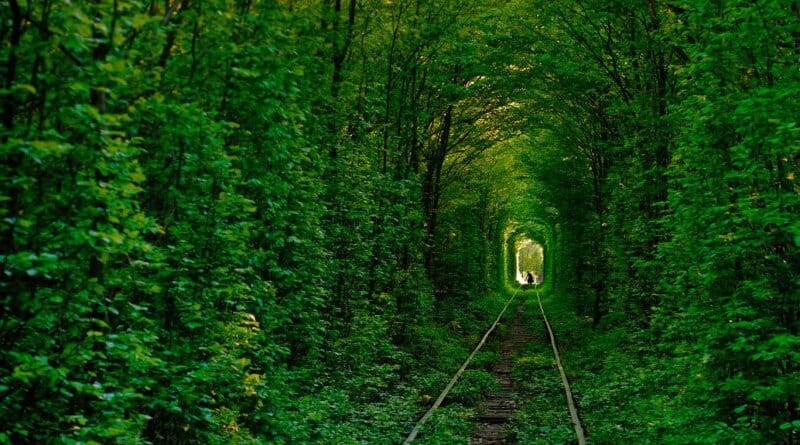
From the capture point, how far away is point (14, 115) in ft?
13.1

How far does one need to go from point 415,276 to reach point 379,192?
4.24 m

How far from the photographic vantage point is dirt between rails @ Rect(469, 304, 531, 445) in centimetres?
916

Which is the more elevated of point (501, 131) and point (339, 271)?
point (501, 131)

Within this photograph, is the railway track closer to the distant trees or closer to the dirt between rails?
the dirt between rails

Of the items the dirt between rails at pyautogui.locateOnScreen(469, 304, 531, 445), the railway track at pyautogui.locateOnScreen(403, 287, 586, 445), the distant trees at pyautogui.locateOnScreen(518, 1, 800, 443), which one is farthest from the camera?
the dirt between rails at pyautogui.locateOnScreen(469, 304, 531, 445)

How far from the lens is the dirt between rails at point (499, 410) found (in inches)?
361

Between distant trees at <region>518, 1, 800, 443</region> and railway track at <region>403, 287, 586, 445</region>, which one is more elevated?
distant trees at <region>518, 1, 800, 443</region>

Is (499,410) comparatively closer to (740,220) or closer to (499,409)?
(499,409)

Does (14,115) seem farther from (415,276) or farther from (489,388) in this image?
(415,276)

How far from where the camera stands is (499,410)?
439 inches

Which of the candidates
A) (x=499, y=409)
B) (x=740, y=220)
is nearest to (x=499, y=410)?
(x=499, y=409)

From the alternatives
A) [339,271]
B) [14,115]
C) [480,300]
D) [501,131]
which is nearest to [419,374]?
[339,271]

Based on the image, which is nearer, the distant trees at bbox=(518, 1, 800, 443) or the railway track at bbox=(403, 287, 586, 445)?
the distant trees at bbox=(518, 1, 800, 443)

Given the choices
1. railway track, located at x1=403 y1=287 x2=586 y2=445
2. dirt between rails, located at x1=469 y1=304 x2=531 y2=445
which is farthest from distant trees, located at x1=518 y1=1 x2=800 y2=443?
dirt between rails, located at x1=469 y1=304 x2=531 y2=445
